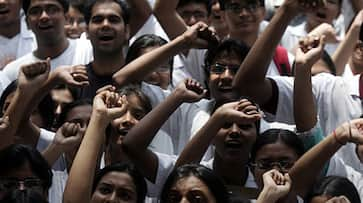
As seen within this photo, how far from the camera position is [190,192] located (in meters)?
5.62

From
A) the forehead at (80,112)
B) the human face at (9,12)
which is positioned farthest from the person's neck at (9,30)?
the forehead at (80,112)

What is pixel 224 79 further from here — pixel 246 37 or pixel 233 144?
pixel 246 37

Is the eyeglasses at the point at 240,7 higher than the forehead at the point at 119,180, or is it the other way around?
the eyeglasses at the point at 240,7

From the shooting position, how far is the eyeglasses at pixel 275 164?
19.6ft

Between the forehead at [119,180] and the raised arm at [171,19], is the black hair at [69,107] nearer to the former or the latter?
the forehead at [119,180]

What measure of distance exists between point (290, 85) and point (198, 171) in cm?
97

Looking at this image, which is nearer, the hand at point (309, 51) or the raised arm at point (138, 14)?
the hand at point (309, 51)

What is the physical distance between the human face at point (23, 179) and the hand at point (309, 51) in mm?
1379

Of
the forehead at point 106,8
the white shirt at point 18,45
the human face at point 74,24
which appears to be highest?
the forehead at point 106,8

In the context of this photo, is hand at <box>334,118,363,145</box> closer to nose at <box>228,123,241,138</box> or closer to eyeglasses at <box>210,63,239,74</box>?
nose at <box>228,123,241,138</box>

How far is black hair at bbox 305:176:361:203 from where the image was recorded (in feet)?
19.3

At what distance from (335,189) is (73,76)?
136 centimetres

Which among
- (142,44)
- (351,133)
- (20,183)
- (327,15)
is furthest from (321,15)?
(20,183)

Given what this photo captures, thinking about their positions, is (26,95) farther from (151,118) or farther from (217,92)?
(217,92)
